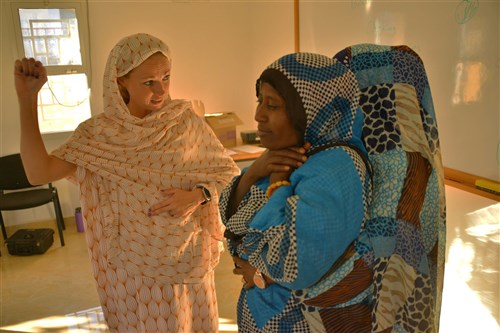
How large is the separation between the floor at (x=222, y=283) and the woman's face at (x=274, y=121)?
50.9 inches

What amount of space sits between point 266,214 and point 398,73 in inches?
19.2

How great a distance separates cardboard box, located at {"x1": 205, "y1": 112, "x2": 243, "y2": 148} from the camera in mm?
4453

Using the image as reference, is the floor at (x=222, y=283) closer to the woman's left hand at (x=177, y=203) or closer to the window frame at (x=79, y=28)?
the woman's left hand at (x=177, y=203)

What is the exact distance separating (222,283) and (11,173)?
2220mm

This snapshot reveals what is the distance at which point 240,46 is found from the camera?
4.87 metres

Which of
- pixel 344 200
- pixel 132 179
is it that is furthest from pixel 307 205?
pixel 132 179

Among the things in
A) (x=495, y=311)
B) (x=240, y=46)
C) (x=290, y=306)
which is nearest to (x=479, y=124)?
(x=495, y=311)

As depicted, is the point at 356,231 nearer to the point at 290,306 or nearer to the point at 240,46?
the point at 290,306

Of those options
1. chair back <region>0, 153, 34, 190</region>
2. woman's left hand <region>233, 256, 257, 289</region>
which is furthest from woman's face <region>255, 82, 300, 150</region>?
chair back <region>0, 153, 34, 190</region>

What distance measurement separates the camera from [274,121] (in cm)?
104

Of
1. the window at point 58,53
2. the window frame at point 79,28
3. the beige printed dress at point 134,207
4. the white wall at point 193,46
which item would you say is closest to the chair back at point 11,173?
the white wall at point 193,46

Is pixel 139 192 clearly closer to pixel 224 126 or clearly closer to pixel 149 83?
pixel 149 83

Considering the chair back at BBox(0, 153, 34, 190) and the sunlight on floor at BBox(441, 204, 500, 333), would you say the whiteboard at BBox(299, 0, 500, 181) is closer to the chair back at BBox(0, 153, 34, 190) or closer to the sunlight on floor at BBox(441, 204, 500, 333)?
the sunlight on floor at BBox(441, 204, 500, 333)

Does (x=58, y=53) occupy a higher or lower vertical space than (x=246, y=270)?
higher
